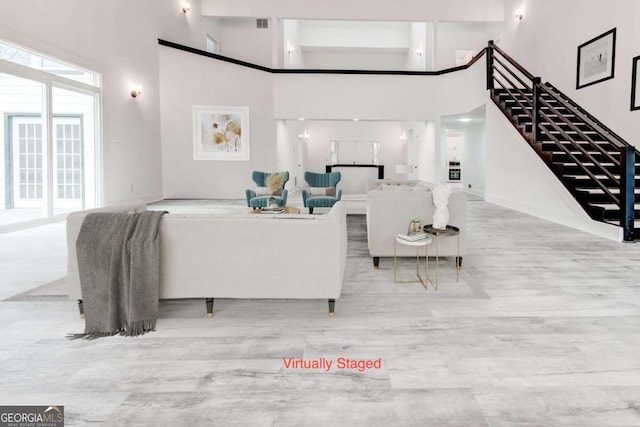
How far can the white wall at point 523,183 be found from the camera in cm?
627

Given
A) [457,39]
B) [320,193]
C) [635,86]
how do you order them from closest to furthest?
[635,86]
[320,193]
[457,39]

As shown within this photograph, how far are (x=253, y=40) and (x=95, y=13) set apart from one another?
7.12 m

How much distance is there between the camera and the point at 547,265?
13.9ft

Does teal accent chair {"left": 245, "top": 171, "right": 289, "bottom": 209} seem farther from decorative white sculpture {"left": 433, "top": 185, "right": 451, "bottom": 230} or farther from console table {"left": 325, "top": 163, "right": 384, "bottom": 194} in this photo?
console table {"left": 325, "top": 163, "right": 384, "bottom": 194}

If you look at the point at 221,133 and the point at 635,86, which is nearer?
the point at 635,86

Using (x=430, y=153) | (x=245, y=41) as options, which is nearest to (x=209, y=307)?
(x=430, y=153)

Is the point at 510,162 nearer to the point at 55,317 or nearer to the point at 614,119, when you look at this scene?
the point at 614,119

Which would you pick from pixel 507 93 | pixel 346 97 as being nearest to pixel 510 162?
pixel 507 93

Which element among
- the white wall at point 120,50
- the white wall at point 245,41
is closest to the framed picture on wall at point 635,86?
the white wall at point 120,50

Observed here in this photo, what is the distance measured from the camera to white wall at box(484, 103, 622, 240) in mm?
6273

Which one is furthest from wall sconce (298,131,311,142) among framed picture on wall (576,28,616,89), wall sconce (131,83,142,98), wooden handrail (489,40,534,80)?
framed picture on wall (576,28,616,89)

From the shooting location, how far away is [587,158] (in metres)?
6.55

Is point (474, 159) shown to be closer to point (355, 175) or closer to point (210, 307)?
point (355, 175)

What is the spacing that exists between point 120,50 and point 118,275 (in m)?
7.20
